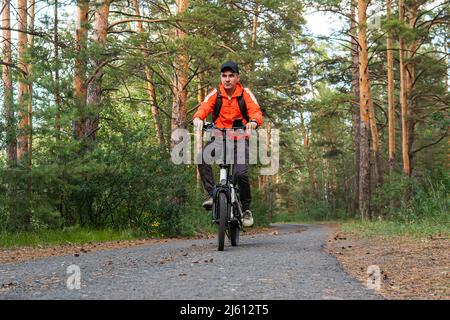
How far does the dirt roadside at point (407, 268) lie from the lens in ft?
12.0

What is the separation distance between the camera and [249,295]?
3379 millimetres

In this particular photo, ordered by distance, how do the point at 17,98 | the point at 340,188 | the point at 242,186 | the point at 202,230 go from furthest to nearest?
the point at 340,188, the point at 202,230, the point at 17,98, the point at 242,186

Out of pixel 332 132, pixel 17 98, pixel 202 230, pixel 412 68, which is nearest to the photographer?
pixel 17 98

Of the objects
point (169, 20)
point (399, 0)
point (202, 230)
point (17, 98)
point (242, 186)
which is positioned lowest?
point (202, 230)

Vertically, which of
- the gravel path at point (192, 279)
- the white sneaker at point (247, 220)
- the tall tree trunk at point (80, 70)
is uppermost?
the tall tree trunk at point (80, 70)

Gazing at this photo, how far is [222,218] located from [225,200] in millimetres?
253

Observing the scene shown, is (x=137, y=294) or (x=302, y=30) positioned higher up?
(x=302, y=30)

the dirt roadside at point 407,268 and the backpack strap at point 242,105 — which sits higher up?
the backpack strap at point 242,105

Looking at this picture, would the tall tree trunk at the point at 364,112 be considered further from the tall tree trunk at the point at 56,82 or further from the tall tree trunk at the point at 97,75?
the tall tree trunk at the point at 56,82

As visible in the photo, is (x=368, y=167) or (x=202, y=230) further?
(x=368, y=167)

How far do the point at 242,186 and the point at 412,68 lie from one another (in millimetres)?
23653

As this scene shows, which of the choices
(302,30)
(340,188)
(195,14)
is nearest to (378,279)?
(195,14)

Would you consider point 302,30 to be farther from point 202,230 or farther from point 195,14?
point 202,230

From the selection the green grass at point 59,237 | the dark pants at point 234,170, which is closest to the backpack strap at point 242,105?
the dark pants at point 234,170
